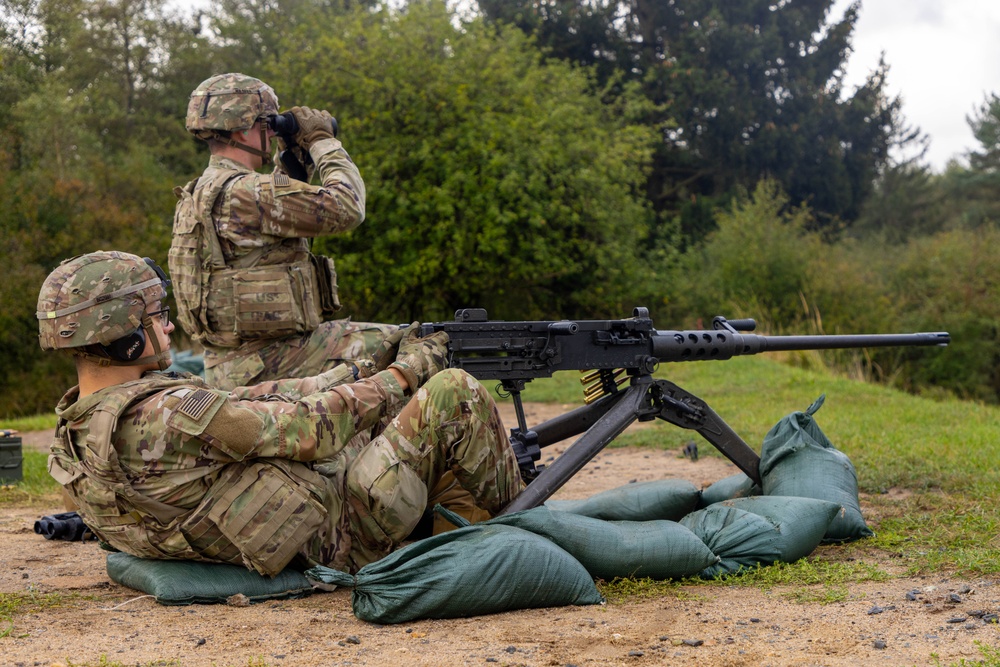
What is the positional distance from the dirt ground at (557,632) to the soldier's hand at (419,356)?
3.24ft

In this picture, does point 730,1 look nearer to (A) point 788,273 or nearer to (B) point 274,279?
(A) point 788,273

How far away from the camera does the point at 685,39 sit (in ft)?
113

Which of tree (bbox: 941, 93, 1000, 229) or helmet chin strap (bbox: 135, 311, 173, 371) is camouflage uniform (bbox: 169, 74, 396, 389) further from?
tree (bbox: 941, 93, 1000, 229)

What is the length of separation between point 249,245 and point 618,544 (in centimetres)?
246

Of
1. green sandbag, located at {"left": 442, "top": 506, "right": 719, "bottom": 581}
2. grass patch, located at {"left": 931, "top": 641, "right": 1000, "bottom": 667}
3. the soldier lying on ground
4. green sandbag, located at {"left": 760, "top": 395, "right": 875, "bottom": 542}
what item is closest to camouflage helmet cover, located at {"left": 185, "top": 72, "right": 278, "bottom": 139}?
the soldier lying on ground

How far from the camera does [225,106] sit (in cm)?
554

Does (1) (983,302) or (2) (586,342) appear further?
(1) (983,302)

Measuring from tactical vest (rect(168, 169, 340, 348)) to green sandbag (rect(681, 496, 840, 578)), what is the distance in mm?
2313

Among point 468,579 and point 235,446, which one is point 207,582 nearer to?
point 235,446

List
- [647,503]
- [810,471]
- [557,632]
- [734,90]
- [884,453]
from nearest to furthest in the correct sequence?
[557,632] < [647,503] < [810,471] < [884,453] < [734,90]

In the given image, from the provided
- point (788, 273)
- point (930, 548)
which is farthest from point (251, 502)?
point (788, 273)

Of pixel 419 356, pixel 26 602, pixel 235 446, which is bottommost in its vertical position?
pixel 26 602

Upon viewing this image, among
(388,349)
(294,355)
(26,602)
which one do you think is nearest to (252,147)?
(294,355)

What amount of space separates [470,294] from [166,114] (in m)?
17.0
